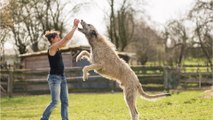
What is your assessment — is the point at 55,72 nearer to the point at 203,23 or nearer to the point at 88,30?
the point at 88,30

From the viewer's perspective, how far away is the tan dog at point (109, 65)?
964 centimetres

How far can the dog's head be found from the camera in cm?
991

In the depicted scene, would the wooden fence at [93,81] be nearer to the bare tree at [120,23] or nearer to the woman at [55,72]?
the woman at [55,72]

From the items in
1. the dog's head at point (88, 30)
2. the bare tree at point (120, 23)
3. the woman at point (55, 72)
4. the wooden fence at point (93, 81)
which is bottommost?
the wooden fence at point (93, 81)

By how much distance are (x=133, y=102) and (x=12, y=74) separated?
54.4 feet

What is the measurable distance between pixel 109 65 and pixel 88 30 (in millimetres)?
1039

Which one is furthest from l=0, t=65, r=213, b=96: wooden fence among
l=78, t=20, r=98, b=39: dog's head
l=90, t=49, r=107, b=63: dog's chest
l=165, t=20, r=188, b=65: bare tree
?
l=90, t=49, r=107, b=63: dog's chest

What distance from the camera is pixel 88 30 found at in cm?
994

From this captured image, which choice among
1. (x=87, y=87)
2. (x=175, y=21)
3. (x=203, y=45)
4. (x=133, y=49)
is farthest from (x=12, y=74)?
(x=133, y=49)

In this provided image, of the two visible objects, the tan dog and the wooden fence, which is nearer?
the tan dog

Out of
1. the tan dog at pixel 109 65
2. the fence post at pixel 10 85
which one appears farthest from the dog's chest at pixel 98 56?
the fence post at pixel 10 85

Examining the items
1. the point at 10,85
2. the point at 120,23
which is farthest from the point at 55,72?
the point at 120,23

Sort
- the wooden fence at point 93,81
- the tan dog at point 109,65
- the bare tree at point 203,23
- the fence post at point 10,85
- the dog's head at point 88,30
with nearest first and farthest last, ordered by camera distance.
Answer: the tan dog at point 109,65 → the dog's head at point 88,30 → the fence post at point 10,85 → the wooden fence at point 93,81 → the bare tree at point 203,23

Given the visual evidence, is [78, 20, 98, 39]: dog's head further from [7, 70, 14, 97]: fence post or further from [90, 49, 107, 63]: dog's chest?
[7, 70, 14, 97]: fence post
